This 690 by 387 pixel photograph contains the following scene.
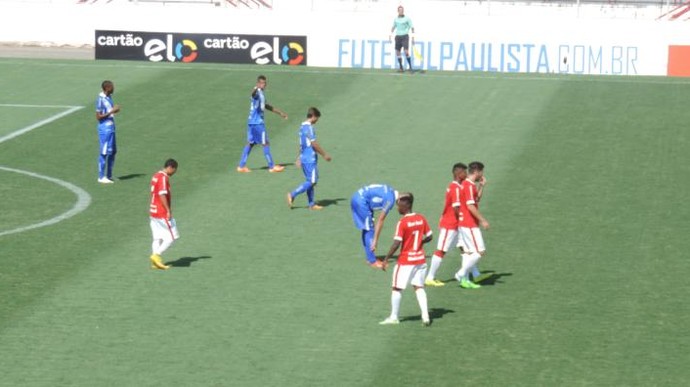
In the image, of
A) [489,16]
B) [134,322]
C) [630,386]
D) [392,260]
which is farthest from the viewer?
[489,16]

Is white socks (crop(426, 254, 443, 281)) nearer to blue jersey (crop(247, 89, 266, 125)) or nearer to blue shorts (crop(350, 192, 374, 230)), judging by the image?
blue shorts (crop(350, 192, 374, 230))

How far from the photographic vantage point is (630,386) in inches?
750

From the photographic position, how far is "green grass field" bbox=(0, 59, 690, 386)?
2008cm

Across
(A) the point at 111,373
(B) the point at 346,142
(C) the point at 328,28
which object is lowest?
(A) the point at 111,373

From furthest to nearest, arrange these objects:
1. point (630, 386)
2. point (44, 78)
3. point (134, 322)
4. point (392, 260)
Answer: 1. point (44, 78)
2. point (392, 260)
3. point (134, 322)
4. point (630, 386)

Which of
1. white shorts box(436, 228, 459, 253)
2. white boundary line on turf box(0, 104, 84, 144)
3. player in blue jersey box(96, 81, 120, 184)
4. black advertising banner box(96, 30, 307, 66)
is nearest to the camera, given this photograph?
white shorts box(436, 228, 459, 253)

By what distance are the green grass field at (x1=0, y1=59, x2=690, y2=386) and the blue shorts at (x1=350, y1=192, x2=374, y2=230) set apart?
33.6 inches

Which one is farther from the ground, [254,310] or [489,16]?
[489,16]

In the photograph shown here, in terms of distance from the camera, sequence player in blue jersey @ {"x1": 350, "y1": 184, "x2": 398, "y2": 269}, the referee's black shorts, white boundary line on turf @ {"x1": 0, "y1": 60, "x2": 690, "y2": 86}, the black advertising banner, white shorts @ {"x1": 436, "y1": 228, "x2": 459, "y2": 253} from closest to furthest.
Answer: white shorts @ {"x1": 436, "y1": 228, "x2": 459, "y2": 253} → player in blue jersey @ {"x1": 350, "y1": 184, "x2": 398, "y2": 269} → white boundary line on turf @ {"x1": 0, "y1": 60, "x2": 690, "y2": 86} → the referee's black shorts → the black advertising banner

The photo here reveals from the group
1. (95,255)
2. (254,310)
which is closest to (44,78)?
(95,255)

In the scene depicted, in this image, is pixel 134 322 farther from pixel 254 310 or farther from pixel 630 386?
pixel 630 386

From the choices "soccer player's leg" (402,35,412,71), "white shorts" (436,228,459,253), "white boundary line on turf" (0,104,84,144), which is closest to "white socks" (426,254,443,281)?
"white shorts" (436,228,459,253)

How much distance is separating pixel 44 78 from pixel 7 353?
85.8ft

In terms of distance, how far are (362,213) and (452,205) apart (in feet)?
5.39
